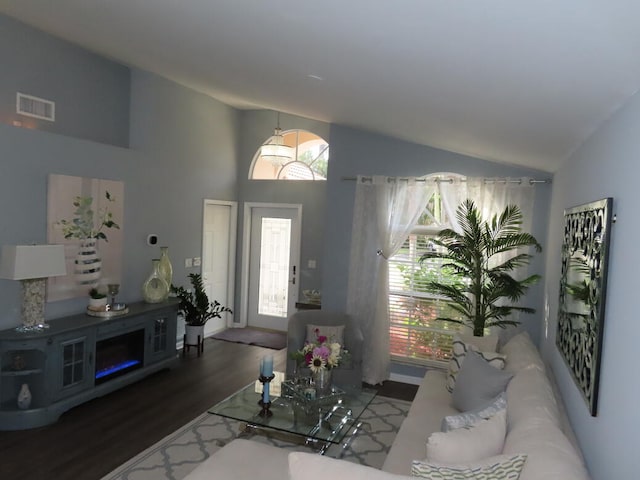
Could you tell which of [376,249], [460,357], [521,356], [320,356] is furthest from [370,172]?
[521,356]

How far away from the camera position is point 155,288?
5.20 m

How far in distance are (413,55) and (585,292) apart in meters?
1.39

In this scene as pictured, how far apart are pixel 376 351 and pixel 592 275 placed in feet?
10.6

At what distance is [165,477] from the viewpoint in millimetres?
3096

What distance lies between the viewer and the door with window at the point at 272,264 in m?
6.92

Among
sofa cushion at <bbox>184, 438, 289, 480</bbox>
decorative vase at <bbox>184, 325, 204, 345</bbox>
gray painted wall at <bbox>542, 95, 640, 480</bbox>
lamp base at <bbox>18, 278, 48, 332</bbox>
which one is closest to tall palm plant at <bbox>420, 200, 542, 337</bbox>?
gray painted wall at <bbox>542, 95, 640, 480</bbox>

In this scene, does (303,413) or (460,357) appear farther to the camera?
(460,357)

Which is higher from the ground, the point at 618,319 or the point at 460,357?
the point at 618,319

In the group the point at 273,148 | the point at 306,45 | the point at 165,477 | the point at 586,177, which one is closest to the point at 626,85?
the point at 586,177

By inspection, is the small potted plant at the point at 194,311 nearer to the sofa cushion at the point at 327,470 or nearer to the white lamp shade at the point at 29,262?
the white lamp shade at the point at 29,262

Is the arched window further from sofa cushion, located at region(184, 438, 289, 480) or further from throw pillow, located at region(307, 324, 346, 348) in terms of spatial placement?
sofa cushion, located at region(184, 438, 289, 480)

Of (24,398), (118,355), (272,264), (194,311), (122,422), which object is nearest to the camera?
(24,398)

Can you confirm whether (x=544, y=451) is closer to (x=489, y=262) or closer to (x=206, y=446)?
(x=206, y=446)

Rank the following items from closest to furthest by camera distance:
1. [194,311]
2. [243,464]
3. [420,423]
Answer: [243,464]
[420,423]
[194,311]
